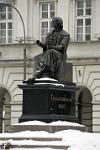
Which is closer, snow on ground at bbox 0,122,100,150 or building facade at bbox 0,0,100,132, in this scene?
snow on ground at bbox 0,122,100,150

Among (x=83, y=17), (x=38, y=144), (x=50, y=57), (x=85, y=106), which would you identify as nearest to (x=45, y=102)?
(x=50, y=57)

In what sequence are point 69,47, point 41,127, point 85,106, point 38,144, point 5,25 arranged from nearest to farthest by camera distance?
1. point 38,144
2. point 41,127
3. point 69,47
4. point 5,25
5. point 85,106

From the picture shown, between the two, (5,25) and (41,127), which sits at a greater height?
(5,25)

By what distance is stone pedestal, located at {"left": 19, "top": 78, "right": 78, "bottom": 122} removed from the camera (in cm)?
2475

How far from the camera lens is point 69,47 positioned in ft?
162

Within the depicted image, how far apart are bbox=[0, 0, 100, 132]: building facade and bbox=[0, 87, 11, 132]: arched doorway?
0.86 ft

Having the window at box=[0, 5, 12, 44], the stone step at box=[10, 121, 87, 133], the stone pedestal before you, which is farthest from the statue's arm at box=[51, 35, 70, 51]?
the window at box=[0, 5, 12, 44]

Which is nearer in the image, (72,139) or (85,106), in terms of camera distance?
(72,139)

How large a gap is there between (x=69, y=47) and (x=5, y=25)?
202 inches

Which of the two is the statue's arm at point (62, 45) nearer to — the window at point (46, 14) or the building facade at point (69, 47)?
the building facade at point (69, 47)

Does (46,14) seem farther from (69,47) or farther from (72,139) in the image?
(72,139)

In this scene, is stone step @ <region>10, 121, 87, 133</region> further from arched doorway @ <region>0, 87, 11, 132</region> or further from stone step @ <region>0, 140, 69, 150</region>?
arched doorway @ <region>0, 87, 11, 132</region>

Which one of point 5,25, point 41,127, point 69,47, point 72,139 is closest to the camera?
point 72,139

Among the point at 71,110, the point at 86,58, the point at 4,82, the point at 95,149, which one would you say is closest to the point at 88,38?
the point at 86,58
